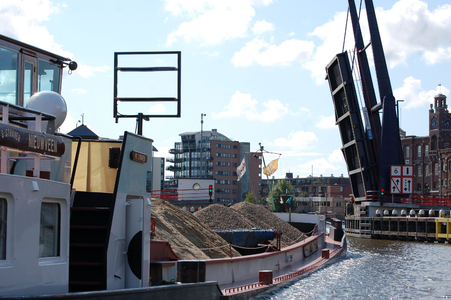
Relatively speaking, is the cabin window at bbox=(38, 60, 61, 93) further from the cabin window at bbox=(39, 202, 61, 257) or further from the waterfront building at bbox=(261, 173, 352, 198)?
the waterfront building at bbox=(261, 173, 352, 198)

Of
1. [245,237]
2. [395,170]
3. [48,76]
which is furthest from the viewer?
[395,170]

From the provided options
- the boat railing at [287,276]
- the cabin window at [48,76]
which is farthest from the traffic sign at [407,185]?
the cabin window at [48,76]

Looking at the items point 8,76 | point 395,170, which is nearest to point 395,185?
point 395,170

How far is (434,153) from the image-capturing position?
8381cm

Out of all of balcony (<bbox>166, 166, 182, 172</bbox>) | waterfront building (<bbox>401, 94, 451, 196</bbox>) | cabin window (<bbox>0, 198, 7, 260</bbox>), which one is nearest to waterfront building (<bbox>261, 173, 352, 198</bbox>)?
balcony (<bbox>166, 166, 182, 172</bbox>)

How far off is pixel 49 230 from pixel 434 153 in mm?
86475

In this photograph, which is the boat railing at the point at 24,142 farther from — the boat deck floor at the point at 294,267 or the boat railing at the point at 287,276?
the boat deck floor at the point at 294,267

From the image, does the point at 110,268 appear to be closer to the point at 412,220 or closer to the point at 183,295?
the point at 183,295

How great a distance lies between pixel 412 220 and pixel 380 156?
6.93 metres

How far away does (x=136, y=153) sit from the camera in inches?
312

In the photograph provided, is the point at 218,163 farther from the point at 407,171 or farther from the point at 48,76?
the point at 48,76

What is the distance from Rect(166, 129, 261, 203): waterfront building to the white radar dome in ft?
310

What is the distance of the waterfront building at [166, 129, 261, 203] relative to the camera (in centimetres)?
10650

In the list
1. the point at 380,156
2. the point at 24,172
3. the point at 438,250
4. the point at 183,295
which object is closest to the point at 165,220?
the point at 183,295
